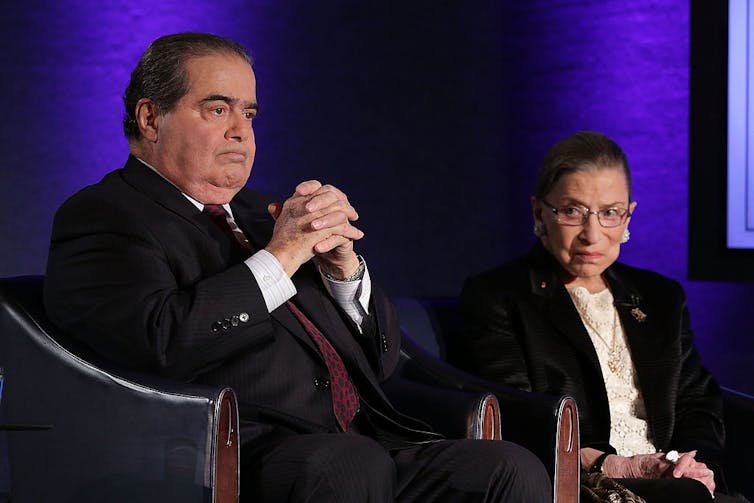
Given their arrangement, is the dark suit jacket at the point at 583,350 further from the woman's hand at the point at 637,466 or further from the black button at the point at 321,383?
the black button at the point at 321,383

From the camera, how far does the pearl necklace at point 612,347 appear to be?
276cm

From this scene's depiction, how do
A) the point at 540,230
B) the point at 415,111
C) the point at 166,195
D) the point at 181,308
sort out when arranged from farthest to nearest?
the point at 415,111 → the point at 540,230 → the point at 166,195 → the point at 181,308

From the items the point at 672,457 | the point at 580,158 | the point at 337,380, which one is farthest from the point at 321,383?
the point at 580,158

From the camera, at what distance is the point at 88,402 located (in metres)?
2.04

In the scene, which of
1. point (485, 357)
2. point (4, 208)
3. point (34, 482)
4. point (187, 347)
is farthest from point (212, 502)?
point (4, 208)

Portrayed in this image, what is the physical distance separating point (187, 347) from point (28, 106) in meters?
1.96

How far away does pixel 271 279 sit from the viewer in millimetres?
2137

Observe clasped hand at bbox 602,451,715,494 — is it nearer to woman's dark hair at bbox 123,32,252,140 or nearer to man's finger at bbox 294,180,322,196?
man's finger at bbox 294,180,322,196

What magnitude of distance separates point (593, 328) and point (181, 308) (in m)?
1.23

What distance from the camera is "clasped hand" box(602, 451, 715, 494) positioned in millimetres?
2463

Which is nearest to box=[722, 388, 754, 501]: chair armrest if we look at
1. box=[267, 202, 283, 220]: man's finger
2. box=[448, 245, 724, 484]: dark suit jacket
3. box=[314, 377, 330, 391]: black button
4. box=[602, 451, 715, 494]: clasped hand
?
box=[448, 245, 724, 484]: dark suit jacket

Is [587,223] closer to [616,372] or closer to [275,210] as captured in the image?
[616,372]

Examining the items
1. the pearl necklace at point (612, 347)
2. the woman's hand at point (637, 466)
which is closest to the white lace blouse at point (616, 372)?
the pearl necklace at point (612, 347)

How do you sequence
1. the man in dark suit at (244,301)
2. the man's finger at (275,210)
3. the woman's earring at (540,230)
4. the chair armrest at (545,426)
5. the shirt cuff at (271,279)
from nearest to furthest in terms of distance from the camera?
the man in dark suit at (244,301)
the shirt cuff at (271,279)
the chair armrest at (545,426)
the man's finger at (275,210)
the woman's earring at (540,230)
